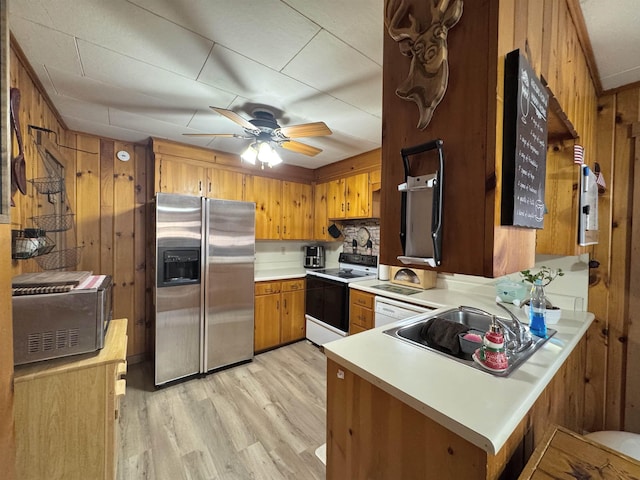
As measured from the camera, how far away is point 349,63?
1.50 m

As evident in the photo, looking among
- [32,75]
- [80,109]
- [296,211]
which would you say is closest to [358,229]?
[296,211]

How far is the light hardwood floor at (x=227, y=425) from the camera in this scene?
164 centimetres

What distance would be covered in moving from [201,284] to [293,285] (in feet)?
3.97

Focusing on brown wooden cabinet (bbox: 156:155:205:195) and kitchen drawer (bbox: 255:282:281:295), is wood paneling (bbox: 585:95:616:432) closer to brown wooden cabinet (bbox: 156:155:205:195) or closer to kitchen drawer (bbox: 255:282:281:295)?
kitchen drawer (bbox: 255:282:281:295)

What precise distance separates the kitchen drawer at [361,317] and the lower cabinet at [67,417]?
2.04 metres

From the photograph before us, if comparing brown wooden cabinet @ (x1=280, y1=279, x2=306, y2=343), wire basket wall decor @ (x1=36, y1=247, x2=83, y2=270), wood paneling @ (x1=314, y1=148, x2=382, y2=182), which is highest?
wood paneling @ (x1=314, y1=148, x2=382, y2=182)

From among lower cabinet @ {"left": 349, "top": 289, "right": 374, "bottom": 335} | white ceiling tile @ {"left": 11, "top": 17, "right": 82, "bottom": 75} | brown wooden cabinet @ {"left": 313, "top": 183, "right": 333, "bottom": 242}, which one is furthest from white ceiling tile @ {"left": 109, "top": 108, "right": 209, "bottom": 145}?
lower cabinet @ {"left": 349, "top": 289, "right": 374, "bottom": 335}

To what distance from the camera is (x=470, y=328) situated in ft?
4.91

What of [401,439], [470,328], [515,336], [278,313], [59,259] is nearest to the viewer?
[401,439]

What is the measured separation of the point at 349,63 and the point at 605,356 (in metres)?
2.60

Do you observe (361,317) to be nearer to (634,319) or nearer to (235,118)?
(634,319)

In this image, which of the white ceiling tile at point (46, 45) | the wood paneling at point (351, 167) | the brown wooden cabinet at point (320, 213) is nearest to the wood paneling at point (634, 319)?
the wood paneling at point (351, 167)

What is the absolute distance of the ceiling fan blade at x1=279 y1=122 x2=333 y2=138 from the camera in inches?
→ 71.6

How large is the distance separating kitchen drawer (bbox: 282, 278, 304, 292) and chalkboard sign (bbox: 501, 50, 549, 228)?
113 inches
